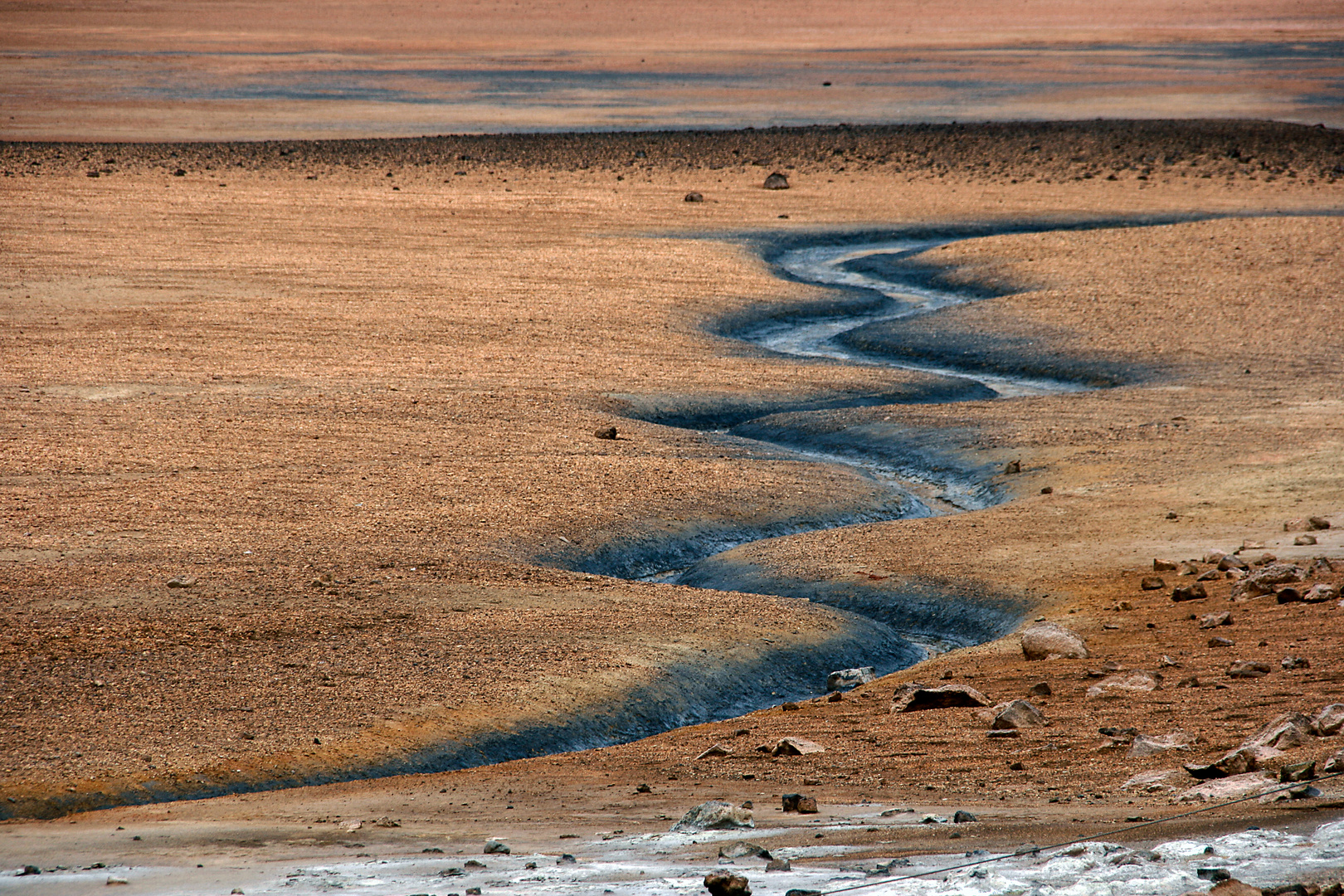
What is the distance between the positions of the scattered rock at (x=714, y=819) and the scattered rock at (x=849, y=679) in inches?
125

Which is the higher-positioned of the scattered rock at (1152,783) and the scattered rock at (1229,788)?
the scattered rock at (1229,788)

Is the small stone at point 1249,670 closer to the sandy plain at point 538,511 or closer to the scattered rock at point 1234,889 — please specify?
the sandy plain at point 538,511

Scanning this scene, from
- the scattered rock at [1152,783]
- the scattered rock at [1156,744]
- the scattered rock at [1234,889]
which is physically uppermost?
the scattered rock at [1234,889]

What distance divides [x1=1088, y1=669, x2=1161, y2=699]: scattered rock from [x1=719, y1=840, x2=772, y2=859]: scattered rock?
2.83 metres

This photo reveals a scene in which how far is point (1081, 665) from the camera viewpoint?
26.4ft

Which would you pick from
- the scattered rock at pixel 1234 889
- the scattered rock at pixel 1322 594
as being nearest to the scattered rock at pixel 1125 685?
the scattered rock at pixel 1322 594

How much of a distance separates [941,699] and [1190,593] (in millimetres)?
2406

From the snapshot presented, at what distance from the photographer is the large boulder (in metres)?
8.30

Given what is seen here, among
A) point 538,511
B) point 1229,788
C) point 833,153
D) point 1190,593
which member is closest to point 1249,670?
point 1190,593

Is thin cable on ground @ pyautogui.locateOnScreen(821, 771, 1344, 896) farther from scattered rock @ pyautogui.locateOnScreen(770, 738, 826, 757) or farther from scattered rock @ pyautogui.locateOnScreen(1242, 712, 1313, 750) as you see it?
scattered rock @ pyautogui.locateOnScreen(770, 738, 826, 757)

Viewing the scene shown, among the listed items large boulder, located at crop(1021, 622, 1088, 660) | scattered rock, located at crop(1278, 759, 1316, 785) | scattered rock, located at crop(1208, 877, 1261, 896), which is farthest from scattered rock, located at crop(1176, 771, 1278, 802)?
large boulder, located at crop(1021, 622, 1088, 660)

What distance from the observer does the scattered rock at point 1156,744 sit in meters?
6.27

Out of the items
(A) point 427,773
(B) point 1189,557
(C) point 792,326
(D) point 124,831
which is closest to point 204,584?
(A) point 427,773

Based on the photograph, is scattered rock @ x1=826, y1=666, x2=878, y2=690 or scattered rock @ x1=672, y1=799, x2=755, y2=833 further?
scattered rock @ x1=826, y1=666, x2=878, y2=690
